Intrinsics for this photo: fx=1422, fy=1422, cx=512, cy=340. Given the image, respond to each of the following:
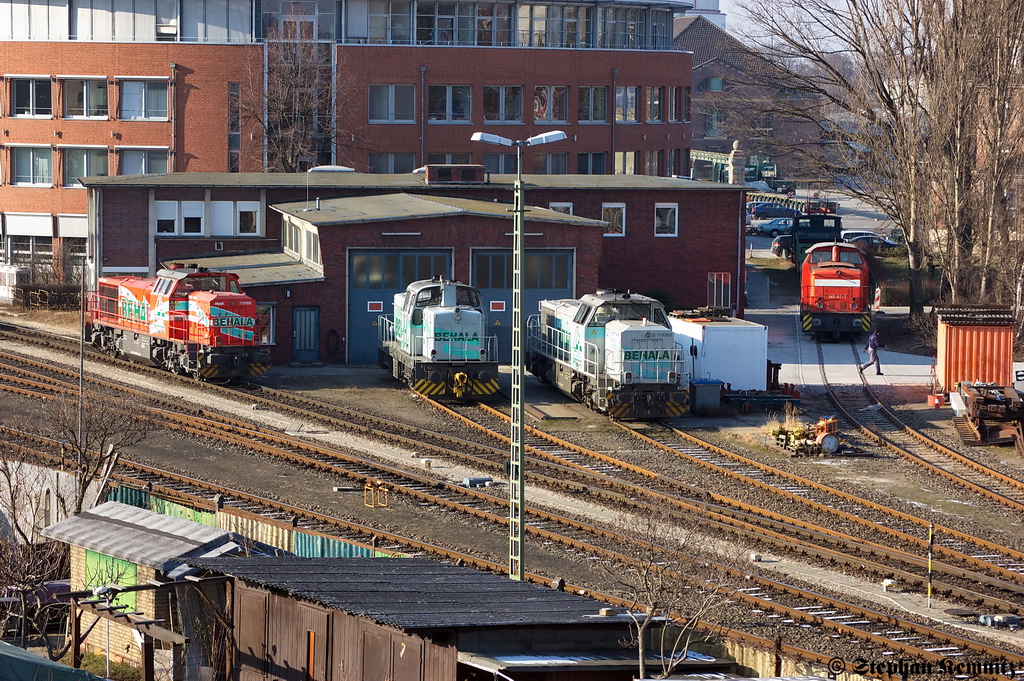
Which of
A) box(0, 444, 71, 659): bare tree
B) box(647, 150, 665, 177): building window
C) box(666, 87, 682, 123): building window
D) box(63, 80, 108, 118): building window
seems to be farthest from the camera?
box(666, 87, 682, 123): building window

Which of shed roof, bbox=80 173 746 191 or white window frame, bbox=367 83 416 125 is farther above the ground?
white window frame, bbox=367 83 416 125

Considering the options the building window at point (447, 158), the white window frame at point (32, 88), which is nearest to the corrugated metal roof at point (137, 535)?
the building window at point (447, 158)

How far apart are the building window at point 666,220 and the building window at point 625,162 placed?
68.3 feet

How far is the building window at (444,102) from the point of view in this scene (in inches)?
2680

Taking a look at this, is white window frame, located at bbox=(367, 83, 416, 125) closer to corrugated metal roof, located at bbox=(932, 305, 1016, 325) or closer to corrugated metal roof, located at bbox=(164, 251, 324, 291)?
corrugated metal roof, located at bbox=(164, 251, 324, 291)

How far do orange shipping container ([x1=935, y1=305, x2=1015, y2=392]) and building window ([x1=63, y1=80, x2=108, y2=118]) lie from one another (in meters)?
42.4

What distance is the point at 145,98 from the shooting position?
6594 centimetres

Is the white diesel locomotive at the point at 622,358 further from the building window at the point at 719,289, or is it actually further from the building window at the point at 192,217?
the building window at the point at 192,217

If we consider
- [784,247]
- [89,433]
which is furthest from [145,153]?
[89,433]

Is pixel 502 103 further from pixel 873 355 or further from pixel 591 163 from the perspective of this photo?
pixel 873 355

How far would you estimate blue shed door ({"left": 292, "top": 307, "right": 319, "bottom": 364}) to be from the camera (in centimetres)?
4397

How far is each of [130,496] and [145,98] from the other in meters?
42.4

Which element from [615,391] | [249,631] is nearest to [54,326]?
[615,391]

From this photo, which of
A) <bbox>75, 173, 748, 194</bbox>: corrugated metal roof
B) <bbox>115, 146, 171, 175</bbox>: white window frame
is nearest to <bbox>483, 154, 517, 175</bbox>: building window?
<bbox>115, 146, 171, 175</bbox>: white window frame
